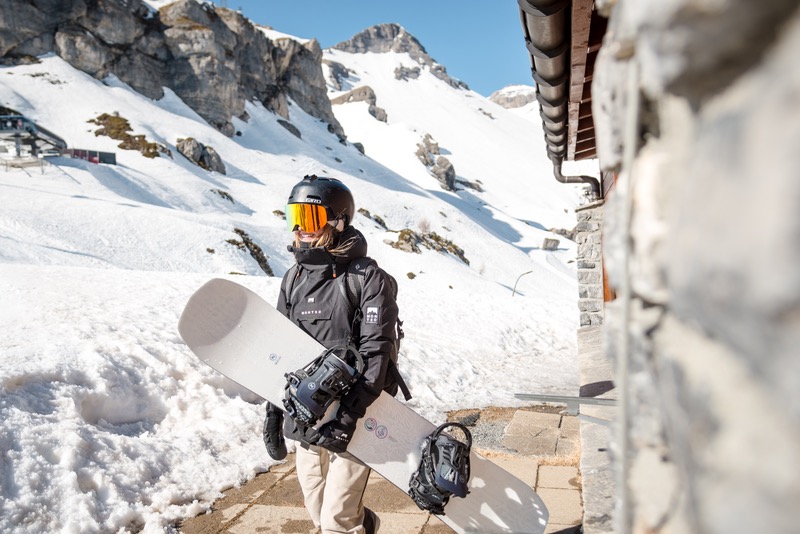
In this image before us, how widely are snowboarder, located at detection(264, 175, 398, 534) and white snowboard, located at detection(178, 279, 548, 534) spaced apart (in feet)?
0.36

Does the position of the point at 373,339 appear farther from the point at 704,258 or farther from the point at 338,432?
the point at 704,258

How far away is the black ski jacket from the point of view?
286cm

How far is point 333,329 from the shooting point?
3.14 metres

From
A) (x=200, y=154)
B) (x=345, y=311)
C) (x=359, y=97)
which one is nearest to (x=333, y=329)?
(x=345, y=311)

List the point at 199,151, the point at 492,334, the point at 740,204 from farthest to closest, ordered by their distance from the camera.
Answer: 1. the point at 199,151
2. the point at 492,334
3. the point at 740,204

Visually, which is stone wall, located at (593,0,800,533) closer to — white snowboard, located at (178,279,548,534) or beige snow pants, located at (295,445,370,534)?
beige snow pants, located at (295,445,370,534)

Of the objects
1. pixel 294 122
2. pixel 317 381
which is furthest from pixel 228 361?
pixel 294 122

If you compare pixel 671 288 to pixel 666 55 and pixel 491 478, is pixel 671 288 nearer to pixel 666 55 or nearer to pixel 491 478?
pixel 666 55

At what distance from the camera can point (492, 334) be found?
11.2 metres

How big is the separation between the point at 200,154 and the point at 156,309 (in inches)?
1596

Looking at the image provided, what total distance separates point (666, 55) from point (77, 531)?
4.12 m

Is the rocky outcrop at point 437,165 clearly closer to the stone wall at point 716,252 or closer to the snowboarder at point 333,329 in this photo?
the snowboarder at point 333,329

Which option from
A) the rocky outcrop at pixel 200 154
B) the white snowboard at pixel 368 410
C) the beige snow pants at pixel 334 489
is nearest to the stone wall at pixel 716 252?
the beige snow pants at pixel 334 489

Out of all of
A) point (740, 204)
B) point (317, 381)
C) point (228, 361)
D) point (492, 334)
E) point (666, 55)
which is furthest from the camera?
point (492, 334)
